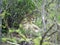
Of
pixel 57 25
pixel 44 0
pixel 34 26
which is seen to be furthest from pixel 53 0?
pixel 34 26

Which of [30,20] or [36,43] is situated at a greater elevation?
[30,20]

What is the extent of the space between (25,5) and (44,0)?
355cm

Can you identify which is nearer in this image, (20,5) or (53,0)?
(53,0)

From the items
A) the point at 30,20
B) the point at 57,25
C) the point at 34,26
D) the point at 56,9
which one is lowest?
the point at 57,25

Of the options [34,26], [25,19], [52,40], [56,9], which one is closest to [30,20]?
[25,19]

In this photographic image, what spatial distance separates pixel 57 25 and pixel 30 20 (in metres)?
4.83

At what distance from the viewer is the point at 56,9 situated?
3324 mm

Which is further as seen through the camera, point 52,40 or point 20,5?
point 20,5

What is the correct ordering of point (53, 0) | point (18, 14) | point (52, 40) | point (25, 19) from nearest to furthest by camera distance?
1. point (53, 0)
2. point (52, 40)
3. point (18, 14)
4. point (25, 19)

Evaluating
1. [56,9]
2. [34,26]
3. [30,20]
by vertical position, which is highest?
[30,20]

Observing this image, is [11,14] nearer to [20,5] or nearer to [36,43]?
[20,5]

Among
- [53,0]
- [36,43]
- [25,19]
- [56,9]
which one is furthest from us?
[25,19]

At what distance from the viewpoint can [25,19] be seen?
816 centimetres

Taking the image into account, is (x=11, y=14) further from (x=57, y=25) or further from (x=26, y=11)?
(x=57, y=25)
